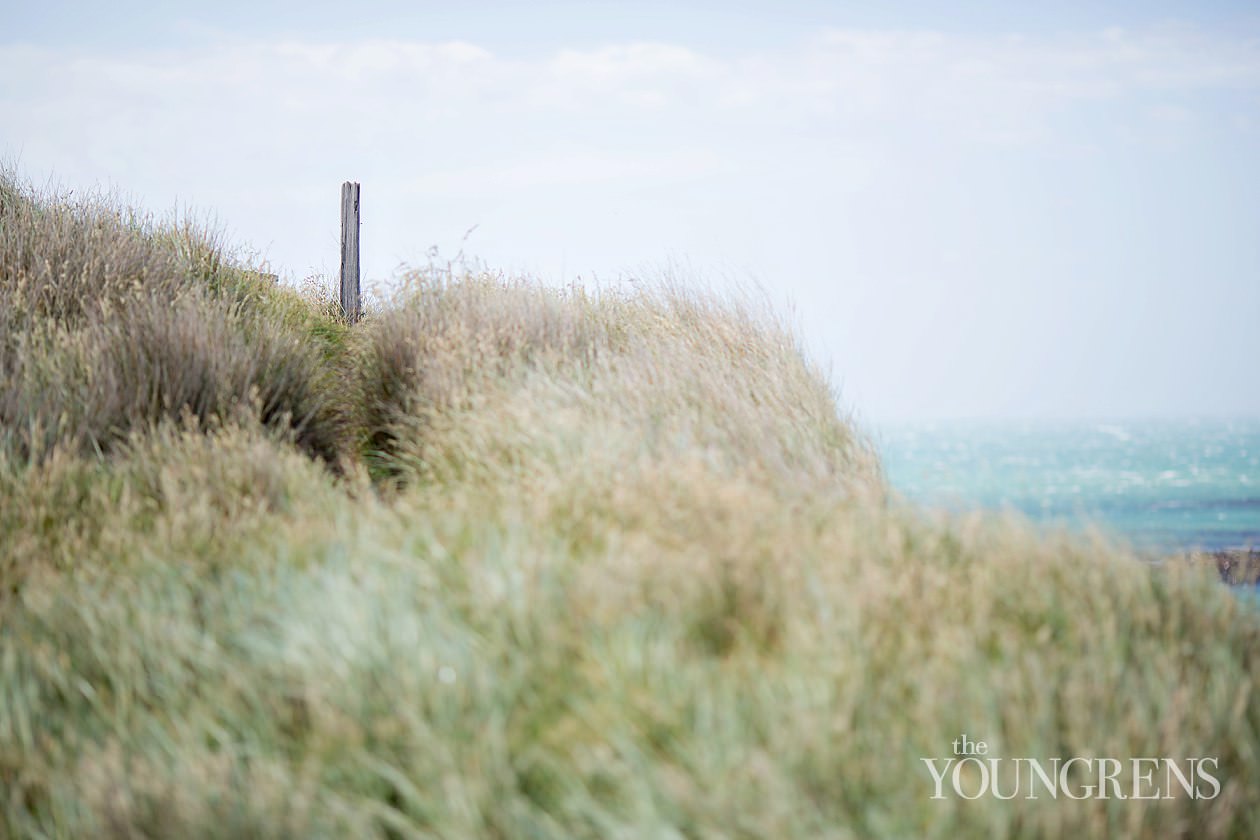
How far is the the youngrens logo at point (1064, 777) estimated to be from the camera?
2076 millimetres

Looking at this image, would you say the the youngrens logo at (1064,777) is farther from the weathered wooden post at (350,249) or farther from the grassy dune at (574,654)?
the weathered wooden post at (350,249)

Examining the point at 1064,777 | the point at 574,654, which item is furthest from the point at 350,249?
the point at 1064,777

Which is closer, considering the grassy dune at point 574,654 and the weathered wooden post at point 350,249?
the grassy dune at point 574,654

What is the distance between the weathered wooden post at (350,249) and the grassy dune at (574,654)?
7386mm

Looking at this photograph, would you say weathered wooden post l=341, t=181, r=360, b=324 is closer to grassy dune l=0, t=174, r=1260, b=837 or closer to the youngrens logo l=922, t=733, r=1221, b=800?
grassy dune l=0, t=174, r=1260, b=837

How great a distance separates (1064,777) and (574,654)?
4.09ft

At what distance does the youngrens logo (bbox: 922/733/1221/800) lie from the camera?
6.81ft

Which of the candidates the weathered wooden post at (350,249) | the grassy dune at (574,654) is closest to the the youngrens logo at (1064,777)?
the grassy dune at (574,654)

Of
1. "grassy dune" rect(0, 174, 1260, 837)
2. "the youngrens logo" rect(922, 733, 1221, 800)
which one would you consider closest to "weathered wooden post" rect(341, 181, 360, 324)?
"grassy dune" rect(0, 174, 1260, 837)

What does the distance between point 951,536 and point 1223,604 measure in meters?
0.88

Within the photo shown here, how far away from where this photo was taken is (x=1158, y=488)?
20.1 metres

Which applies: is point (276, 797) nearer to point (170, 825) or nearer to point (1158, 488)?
point (170, 825)

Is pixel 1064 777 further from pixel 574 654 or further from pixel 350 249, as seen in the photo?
pixel 350 249

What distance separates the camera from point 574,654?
2.54 m
